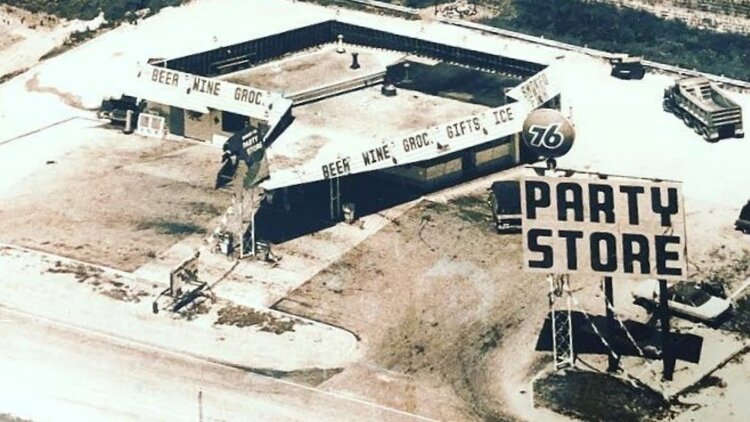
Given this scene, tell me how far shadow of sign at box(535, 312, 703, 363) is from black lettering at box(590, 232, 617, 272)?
5.09 metres

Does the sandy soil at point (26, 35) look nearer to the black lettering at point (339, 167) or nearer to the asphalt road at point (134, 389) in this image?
the black lettering at point (339, 167)

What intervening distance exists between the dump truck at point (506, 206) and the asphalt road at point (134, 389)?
2087cm

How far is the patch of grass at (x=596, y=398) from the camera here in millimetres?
55094

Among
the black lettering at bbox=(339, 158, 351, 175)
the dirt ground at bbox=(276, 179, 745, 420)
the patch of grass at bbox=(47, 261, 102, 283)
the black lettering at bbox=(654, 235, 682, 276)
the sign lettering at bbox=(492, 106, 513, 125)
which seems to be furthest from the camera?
the sign lettering at bbox=(492, 106, 513, 125)

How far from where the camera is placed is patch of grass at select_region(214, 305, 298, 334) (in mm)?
62875

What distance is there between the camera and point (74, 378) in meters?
58.2

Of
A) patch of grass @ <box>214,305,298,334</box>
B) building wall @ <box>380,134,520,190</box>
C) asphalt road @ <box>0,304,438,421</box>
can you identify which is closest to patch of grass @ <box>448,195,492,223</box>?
building wall @ <box>380,134,520,190</box>

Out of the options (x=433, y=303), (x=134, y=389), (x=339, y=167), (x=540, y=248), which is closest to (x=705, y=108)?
(x=339, y=167)

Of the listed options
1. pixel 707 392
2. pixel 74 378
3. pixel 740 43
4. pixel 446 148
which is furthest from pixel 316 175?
pixel 740 43

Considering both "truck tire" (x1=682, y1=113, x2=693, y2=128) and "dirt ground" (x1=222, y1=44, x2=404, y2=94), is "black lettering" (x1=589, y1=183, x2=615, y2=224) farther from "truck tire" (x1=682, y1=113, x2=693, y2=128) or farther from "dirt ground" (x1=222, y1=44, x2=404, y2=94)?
"dirt ground" (x1=222, y1=44, x2=404, y2=94)

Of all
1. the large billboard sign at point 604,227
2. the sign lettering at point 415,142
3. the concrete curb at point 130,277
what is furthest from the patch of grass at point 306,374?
the sign lettering at point 415,142

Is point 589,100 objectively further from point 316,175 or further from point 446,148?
point 316,175

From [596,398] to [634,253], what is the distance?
23.5 ft

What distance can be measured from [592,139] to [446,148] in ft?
51.2
